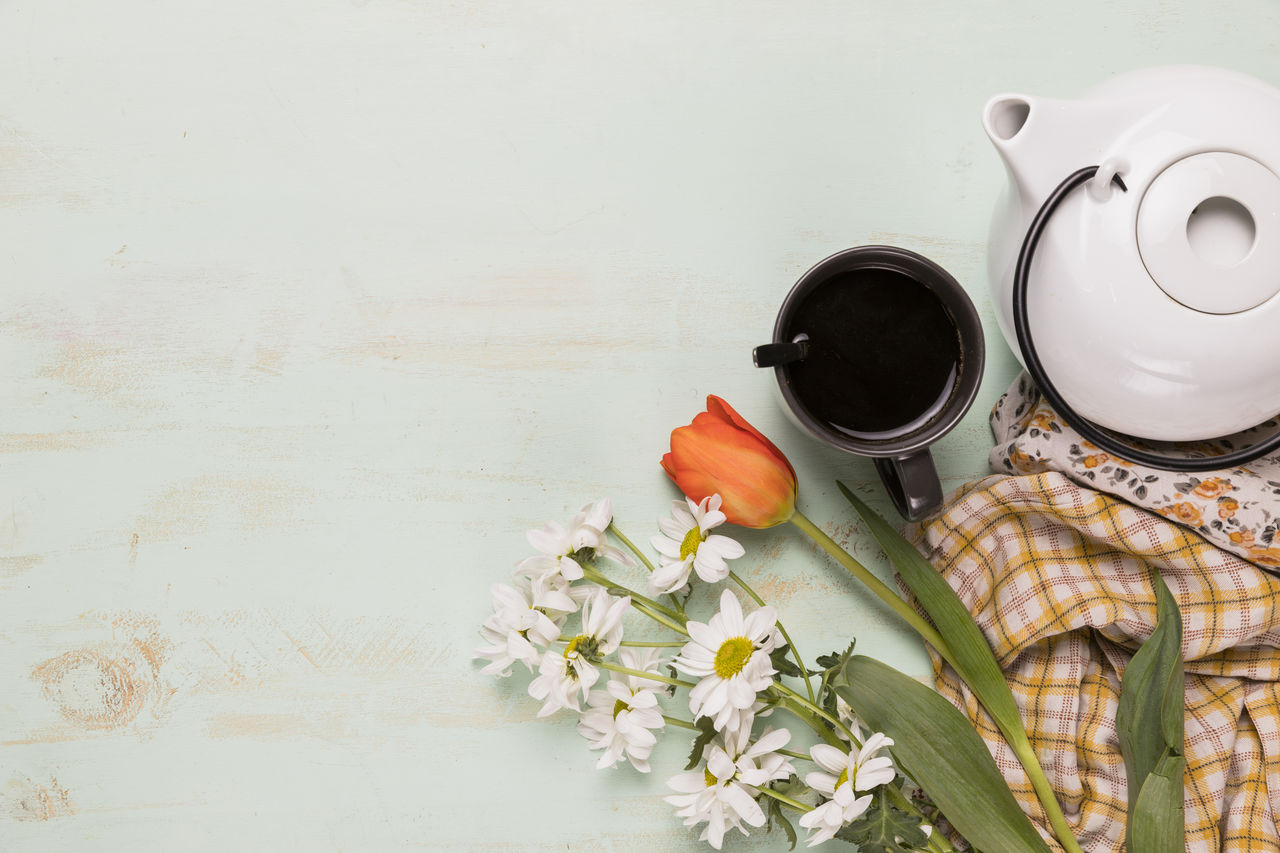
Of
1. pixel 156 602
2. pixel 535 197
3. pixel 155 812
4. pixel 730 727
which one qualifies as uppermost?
pixel 535 197

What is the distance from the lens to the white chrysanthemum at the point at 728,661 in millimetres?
572

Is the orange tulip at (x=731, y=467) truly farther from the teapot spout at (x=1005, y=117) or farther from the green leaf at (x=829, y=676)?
the teapot spout at (x=1005, y=117)

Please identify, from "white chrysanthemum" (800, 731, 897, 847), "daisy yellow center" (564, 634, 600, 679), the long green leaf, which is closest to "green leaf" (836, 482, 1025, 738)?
the long green leaf

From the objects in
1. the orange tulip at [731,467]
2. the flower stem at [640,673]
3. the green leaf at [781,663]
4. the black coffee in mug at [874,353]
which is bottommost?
the flower stem at [640,673]

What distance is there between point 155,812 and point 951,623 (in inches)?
26.4

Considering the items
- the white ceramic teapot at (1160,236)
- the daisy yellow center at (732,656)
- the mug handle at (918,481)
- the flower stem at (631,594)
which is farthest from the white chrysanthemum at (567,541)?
the white ceramic teapot at (1160,236)

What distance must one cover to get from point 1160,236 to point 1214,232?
4 cm

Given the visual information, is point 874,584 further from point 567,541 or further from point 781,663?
point 567,541

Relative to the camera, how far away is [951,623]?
2.07 ft

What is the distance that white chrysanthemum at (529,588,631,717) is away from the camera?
0.61 meters

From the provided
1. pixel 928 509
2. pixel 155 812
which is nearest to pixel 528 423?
pixel 928 509

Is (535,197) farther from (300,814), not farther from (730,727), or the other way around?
(300,814)

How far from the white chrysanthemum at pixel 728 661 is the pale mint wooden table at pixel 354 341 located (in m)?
0.12

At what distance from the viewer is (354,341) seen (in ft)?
2.31
